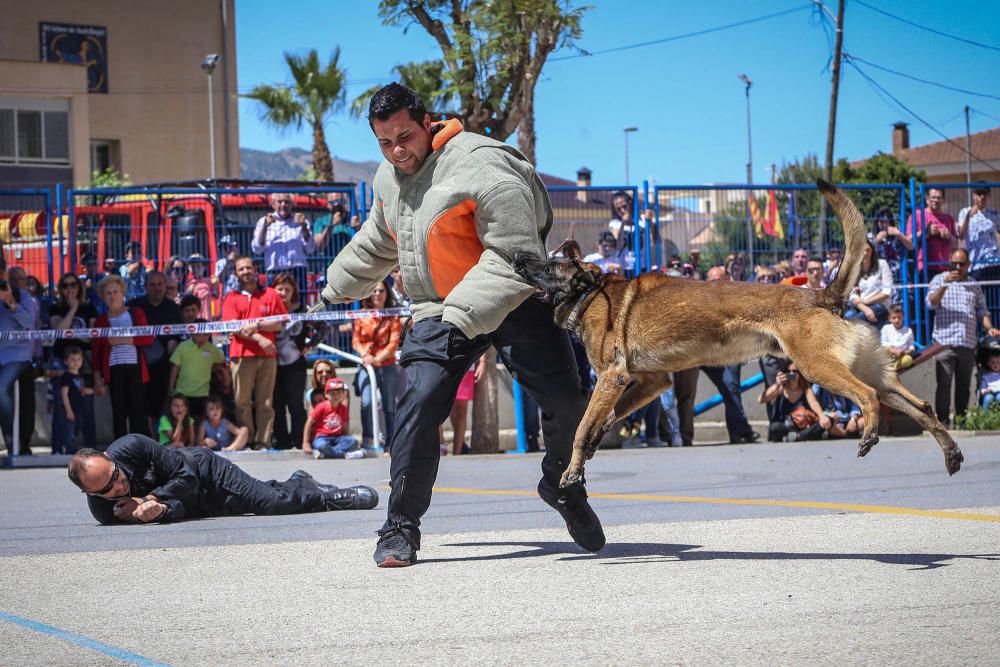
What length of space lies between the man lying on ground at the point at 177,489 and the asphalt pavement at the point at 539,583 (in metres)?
0.17

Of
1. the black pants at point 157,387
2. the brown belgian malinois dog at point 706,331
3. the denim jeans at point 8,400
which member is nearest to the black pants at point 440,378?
the brown belgian malinois dog at point 706,331

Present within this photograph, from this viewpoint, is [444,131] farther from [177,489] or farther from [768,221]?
[768,221]

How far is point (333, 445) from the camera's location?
1230cm

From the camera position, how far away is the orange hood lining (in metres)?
5.72

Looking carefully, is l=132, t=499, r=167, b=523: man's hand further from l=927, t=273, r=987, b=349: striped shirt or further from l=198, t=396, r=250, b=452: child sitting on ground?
l=927, t=273, r=987, b=349: striped shirt

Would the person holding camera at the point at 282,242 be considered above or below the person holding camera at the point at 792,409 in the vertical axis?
above

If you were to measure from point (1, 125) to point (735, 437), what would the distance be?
3253cm

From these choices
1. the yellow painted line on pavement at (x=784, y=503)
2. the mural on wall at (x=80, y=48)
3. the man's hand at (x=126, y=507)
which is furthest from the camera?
the mural on wall at (x=80, y=48)

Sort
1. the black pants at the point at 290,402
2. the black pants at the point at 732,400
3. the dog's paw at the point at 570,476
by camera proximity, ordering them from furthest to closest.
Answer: the black pants at the point at 732,400 → the black pants at the point at 290,402 → the dog's paw at the point at 570,476

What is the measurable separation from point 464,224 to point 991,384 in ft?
33.4

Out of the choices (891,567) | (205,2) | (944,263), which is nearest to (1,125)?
(205,2)

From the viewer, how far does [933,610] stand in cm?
437

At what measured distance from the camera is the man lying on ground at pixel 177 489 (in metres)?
7.19

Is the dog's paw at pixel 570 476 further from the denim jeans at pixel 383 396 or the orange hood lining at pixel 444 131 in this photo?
the denim jeans at pixel 383 396
